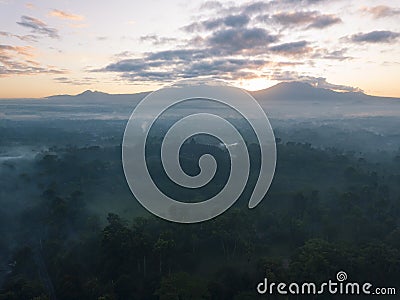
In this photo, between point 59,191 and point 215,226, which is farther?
point 59,191

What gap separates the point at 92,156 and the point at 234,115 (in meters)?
50.9

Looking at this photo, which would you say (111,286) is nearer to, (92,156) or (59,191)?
(59,191)

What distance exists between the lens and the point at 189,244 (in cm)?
1802

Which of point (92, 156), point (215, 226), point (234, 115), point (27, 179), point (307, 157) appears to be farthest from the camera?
point (234, 115)

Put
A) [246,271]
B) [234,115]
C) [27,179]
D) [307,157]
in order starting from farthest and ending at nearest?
[234,115], [307,157], [27,179], [246,271]

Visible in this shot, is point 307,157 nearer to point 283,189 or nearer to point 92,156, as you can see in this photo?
point 283,189

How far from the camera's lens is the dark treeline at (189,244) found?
14.7 m

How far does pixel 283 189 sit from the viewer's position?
91.3 ft

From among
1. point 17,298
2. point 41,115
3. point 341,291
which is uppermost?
point 41,115

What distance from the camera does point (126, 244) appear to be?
52.7 feet

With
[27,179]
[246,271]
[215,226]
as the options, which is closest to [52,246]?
[215,226]

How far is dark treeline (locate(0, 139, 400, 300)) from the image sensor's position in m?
14.7

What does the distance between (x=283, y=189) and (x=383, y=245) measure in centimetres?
1202

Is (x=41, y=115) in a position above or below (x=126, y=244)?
above
